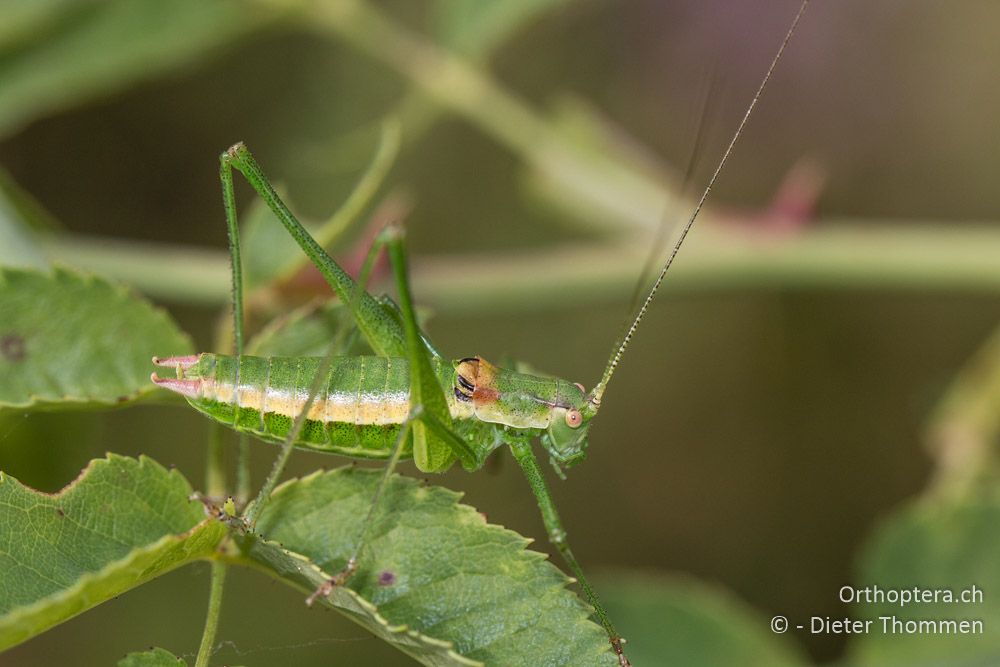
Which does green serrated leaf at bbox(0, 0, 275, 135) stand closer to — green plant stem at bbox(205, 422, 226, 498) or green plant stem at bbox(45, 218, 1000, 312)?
green plant stem at bbox(45, 218, 1000, 312)

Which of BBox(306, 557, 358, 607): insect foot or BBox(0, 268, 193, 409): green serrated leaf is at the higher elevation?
BBox(0, 268, 193, 409): green serrated leaf

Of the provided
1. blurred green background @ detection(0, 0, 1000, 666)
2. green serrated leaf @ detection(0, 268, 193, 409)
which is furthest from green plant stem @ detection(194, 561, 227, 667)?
blurred green background @ detection(0, 0, 1000, 666)

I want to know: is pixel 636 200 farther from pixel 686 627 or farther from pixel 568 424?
pixel 686 627

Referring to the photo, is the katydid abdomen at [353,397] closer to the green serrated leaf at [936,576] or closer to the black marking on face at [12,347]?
the black marking on face at [12,347]

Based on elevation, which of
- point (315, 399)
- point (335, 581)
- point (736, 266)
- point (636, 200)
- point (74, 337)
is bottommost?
point (335, 581)

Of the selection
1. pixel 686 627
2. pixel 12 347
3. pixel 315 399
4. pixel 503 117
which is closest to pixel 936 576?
pixel 686 627

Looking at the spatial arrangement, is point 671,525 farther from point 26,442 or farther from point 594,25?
point 26,442

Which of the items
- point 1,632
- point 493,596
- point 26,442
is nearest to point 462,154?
point 26,442
